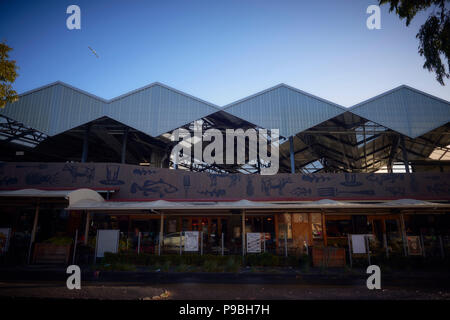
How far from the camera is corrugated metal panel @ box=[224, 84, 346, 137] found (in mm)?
21656

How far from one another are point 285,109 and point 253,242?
11786 millimetres

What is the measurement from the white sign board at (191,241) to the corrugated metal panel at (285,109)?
34.5 feet

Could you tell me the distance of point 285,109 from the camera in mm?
22031

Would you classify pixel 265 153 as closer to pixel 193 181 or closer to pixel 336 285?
pixel 193 181

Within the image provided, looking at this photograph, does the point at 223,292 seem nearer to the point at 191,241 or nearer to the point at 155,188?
the point at 191,241

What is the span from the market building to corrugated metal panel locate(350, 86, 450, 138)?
0.26ft

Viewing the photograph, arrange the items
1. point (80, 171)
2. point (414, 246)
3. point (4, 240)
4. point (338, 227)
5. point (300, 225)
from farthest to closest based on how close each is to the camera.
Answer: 1. point (80, 171)
2. point (338, 227)
3. point (300, 225)
4. point (4, 240)
5. point (414, 246)

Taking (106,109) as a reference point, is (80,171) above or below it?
below

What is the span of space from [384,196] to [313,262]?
8.98 meters

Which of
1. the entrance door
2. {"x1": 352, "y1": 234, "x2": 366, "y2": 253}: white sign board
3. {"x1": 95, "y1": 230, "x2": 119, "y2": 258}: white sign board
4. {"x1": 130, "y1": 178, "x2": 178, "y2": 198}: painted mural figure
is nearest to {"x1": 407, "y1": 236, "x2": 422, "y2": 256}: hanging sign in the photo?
{"x1": 352, "y1": 234, "x2": 366, "y2": 253}: white sign board

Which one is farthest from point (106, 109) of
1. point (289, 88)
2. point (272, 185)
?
point (289, 88)

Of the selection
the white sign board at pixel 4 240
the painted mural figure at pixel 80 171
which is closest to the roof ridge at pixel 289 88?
the painted mural figure at pixel 80 171

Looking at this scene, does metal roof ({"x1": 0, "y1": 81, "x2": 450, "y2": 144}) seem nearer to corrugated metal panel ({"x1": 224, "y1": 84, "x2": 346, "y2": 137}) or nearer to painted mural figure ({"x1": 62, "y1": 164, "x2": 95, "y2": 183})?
corrugated metal panel ({"x1": 224, "y1": 84, "x2": 346, "y2": 137})

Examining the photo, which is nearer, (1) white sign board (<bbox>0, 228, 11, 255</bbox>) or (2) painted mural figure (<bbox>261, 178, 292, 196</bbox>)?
(1) white sign board (<bbox>0, 228, 11, 255</bbox>)
